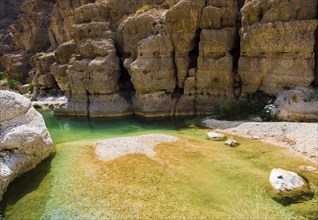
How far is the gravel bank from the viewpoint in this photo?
642 inches

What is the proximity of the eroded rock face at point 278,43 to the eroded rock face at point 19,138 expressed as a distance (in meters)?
18.5

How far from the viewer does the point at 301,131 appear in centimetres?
1809

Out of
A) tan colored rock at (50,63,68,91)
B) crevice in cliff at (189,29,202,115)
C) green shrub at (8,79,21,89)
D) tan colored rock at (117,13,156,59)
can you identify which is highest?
tan colored rock at (117,13,156,59)

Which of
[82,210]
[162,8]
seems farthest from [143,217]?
[162,8]

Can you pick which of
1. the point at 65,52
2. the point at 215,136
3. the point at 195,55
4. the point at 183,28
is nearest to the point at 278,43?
the point at 195,55

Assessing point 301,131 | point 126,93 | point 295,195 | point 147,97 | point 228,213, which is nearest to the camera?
point 228,213

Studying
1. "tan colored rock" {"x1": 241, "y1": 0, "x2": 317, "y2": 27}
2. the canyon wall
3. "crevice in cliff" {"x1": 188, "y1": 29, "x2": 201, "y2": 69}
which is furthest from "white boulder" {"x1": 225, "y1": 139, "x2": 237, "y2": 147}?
"crevice in cliff" {"x1": 188, "y1": 29, "x2": 201, "y2": 69}

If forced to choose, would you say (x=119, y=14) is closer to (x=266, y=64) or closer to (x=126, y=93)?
(x=126, y=93)

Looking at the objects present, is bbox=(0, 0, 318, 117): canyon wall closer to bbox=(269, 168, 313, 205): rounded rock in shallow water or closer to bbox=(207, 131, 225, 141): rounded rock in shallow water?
bbox=(207, 131, 225, 141): rounded rock in shallow water

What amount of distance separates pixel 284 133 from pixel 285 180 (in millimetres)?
6963

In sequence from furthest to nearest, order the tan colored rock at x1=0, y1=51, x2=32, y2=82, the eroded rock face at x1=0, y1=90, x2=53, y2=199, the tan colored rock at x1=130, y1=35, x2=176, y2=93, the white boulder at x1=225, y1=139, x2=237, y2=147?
the tan colored rock at x1=0, y1=51, x2=32, y2=82, the tan colored rock at x1=130, y1=35, x2=176, y2=93, the white boulder at x1=225, y1=139, x2=237, y2=147, the eroded rock face at x1=0, y1=90, x2=53, y2=199

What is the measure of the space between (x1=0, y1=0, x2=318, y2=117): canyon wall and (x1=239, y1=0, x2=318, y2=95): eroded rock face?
0.07 m

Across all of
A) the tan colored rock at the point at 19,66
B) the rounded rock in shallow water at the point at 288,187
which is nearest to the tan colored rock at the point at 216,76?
the rounded rock in shallow water at the point at 288,187

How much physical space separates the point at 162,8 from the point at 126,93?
434 inches
